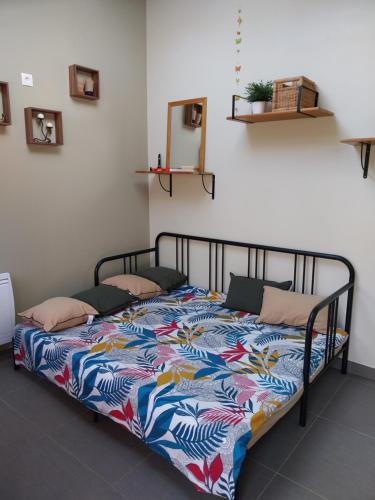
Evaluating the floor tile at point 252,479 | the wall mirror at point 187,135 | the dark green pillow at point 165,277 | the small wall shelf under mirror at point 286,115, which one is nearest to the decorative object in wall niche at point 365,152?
the small wall shelf under mirror at point 286,115

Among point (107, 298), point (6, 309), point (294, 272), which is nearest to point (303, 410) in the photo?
point (294, 272)

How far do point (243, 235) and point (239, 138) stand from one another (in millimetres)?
755

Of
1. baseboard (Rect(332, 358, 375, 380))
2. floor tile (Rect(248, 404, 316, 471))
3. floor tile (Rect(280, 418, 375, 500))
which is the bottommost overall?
floor tile (Rect(280, 418, 375, 500))

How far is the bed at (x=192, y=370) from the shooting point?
1586 millimetres

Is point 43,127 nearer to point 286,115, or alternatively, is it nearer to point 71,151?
point 71,151

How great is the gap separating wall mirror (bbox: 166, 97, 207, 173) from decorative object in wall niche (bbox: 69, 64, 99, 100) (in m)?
0.65

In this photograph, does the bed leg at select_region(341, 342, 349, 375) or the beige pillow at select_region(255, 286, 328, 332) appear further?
the bed leg at select_region(341, 342, 349, 375)

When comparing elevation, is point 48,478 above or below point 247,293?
below

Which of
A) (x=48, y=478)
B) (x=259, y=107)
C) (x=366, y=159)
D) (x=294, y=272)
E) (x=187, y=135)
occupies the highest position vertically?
(x=259, y=107)

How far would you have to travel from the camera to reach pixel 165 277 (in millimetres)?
3277

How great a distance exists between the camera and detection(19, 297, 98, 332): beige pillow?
248 centimetres

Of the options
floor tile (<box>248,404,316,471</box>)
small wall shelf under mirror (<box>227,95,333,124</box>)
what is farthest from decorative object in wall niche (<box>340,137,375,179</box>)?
floor tile (<box>248,404,316,471</box>)

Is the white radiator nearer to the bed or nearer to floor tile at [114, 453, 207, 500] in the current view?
the bed

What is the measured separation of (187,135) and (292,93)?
1.10 metres
